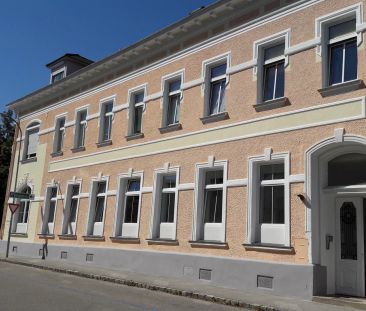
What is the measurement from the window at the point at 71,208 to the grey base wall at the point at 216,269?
1.65m

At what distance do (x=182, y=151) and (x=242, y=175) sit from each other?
305 cm

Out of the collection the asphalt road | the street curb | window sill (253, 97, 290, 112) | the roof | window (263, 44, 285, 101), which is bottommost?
the asphalt road

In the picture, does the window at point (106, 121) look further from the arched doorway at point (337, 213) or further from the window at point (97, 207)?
the arched doorway at point (337, 213)

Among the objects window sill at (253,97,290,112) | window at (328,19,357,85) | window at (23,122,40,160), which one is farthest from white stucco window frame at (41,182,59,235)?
window at (328,19,357,85)

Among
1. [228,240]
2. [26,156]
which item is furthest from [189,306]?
[26,156]

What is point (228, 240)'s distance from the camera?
13586 mm

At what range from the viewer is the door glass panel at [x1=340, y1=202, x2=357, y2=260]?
11.5m

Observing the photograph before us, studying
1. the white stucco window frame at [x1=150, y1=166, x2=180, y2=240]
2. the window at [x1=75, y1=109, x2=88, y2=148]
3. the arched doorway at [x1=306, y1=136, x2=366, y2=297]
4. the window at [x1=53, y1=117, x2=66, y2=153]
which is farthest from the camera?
the window at [x1=53, y1=117, x2=66, y2=153]

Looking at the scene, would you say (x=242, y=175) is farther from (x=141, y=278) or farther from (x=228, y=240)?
(x=141, y=278)

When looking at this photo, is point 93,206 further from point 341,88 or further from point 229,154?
point 341,88

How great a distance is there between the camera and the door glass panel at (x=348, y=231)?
1153cm

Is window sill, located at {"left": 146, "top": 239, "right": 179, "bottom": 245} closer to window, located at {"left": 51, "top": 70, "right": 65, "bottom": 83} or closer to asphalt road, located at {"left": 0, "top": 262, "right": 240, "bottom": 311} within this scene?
asphalt road, located at {"left": 0, "top": 262, "right": 240, "bottom": 311}

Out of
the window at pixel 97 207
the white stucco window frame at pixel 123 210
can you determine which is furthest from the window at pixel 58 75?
the white stucco window frame at pixel 123 210

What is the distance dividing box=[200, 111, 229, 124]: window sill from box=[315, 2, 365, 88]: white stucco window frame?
348 cm
